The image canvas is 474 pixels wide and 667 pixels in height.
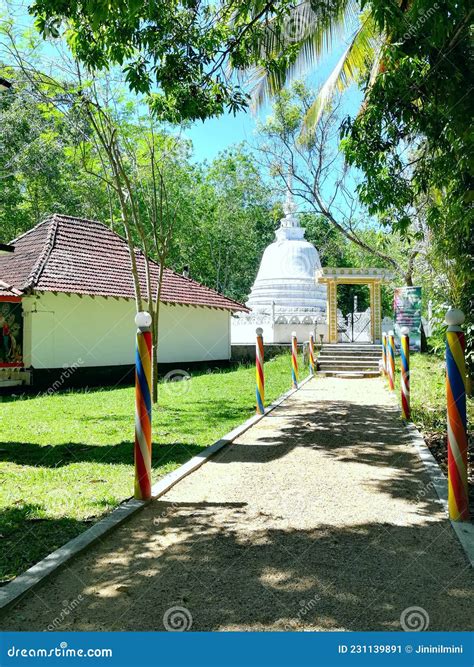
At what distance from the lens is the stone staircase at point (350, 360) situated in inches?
777

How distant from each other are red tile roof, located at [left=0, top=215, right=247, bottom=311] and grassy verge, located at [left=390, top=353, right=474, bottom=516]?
888cm

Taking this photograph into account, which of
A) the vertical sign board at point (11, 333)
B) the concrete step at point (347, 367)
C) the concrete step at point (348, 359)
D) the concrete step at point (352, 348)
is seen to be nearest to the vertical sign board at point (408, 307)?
the concrete step at point (352, 348)

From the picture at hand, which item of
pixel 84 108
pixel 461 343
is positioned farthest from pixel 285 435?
pixel 84 108

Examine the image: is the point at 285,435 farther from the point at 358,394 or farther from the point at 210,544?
the point at 358,394

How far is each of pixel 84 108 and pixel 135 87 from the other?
408 cm

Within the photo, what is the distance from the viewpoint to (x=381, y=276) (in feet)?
80.8

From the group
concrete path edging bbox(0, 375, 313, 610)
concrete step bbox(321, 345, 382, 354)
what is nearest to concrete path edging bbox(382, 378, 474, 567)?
concrete path edging bbox(0, 375, 313, 610)

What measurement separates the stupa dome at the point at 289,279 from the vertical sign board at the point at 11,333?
15.1m

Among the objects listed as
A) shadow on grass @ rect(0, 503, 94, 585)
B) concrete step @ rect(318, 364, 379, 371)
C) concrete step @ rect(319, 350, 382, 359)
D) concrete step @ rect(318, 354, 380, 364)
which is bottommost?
shadow on grass @ rect(0, 503, 94, 585)

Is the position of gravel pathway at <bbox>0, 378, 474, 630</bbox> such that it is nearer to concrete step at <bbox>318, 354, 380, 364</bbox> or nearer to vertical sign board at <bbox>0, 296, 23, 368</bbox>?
vertical sign board at <bbox>0, 296, 23, 368</bbox>

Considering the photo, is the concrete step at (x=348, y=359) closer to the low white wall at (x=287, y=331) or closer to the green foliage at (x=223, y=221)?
the low white wall at (x=287, y=331)

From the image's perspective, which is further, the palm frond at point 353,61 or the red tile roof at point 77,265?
the red tile roof at point 77,265

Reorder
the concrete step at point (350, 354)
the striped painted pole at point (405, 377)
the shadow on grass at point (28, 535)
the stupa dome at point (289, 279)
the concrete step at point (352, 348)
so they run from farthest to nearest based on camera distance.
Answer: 1. the stupa dome at point (289, 279)
2. the concrete step at point (352, 348)
3. the concrete step at point (350, 354)
4. the striped painted pole at point (405, 377)
5. the shadow on grass at point (28, 535)

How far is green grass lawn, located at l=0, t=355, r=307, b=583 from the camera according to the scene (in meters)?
4.47
